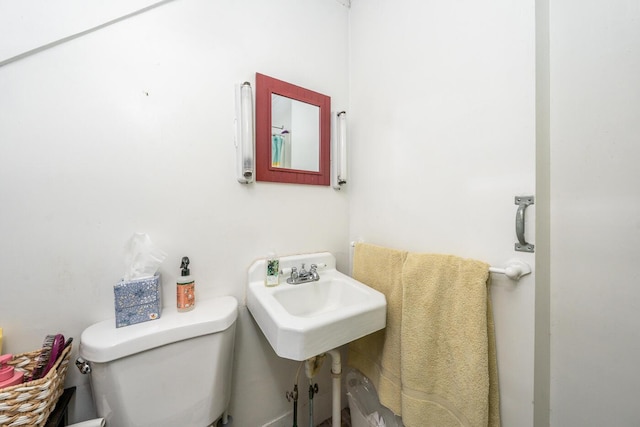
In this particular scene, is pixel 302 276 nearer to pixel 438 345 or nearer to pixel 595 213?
pixel 438 345

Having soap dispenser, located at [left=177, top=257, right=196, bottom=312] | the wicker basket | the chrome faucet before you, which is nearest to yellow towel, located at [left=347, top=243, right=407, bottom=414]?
the chrome faucet

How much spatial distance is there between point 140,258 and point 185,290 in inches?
7.2

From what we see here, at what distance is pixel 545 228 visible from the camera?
0.61 m

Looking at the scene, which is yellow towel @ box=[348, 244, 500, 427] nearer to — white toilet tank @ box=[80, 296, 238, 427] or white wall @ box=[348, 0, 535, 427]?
white wall @ box=[348, 0, 535, 427]

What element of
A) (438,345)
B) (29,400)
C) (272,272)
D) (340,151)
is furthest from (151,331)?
(340,151)

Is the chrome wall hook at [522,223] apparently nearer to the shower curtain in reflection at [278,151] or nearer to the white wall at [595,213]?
the white wall at [595,213]

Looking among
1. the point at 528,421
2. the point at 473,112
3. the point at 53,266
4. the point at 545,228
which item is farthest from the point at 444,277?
the point at 53,266

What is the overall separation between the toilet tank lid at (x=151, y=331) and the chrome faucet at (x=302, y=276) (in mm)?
265

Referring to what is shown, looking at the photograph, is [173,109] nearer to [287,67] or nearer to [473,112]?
[287,67]

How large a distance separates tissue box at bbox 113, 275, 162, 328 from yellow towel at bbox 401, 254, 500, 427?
86 centimetres

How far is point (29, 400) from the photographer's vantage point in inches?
19.5

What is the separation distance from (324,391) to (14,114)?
1.64 m

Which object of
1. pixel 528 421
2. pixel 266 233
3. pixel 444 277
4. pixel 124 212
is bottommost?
pixel 528 421

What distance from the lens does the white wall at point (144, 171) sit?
0.64m
